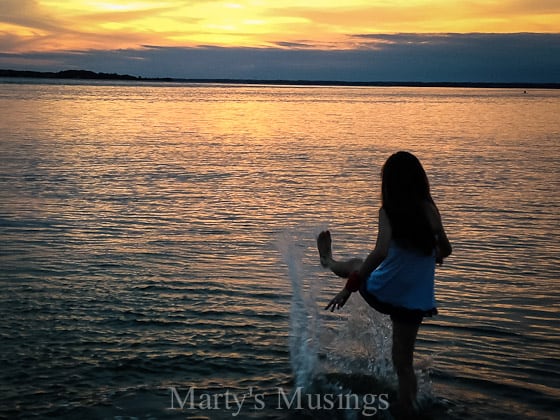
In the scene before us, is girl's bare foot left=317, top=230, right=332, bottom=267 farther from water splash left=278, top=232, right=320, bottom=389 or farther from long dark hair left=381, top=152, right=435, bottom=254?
water splash left=278, top=232, right=320, bottom=389

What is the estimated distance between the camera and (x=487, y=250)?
12.2 meters

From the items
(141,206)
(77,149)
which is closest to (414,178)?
(141,206)

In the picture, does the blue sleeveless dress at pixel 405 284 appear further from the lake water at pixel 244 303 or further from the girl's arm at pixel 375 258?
the lake water at pixel 244 303

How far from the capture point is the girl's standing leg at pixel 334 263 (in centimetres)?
591

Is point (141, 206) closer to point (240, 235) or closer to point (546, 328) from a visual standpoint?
point (240, 235)

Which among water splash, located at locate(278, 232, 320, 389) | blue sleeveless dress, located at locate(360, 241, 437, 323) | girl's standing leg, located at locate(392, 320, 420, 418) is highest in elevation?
blue sleeveless dress, located at locate(360, 241, 437, 323)

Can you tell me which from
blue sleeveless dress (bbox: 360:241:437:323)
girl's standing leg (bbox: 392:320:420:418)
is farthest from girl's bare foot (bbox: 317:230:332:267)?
girl's standing leg (bbox: 392:320:420:418)

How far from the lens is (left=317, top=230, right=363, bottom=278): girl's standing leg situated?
19.4ft

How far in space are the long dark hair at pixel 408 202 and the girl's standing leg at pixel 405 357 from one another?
65 cm

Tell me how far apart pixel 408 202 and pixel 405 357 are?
4.07 ft

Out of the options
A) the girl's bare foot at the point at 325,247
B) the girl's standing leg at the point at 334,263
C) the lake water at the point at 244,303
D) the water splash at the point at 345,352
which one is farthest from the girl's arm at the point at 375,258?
the water splash at the point at 345,352

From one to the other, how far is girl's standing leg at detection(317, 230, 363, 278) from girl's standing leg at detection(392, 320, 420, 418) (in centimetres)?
56

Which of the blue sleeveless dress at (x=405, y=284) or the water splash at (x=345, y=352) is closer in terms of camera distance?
the blue sleeveless dress at (x=405, y=284)

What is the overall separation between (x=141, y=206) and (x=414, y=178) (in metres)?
11.2
